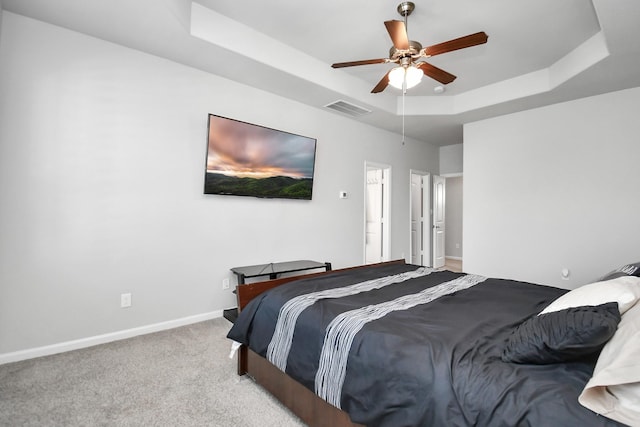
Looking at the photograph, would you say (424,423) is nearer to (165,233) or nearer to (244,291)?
(244,291)

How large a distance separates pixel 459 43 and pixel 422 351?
80.2 inches

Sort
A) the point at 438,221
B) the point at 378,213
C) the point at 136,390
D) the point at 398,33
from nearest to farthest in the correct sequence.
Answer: the point at 136,390 < the point at 398,33 < the point at 378,213 < the point at 438,221

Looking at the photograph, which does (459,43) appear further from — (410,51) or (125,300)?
(125,300)

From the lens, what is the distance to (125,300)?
286 cm

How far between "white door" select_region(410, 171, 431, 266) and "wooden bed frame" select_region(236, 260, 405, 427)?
465cm

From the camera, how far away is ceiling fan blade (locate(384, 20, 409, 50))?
2.05m

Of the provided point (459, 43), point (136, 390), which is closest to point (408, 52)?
point (459, 43)

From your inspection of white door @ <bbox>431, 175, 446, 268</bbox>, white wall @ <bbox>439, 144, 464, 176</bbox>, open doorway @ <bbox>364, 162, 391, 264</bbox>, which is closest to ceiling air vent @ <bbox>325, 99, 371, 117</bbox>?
open doorway @ <bbox>364, 162, 391, 264</bbox>

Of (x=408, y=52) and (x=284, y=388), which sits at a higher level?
(x=408, y=52)

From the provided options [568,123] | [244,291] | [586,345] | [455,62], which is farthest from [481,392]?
[568,123]

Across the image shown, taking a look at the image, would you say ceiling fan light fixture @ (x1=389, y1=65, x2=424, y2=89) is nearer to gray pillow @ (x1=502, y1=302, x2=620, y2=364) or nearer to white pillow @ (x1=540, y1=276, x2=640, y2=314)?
white pillow @ (x1=540, y1=276, x2=640, y2=314)

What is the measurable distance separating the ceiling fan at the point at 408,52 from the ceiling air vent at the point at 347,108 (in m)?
1.29

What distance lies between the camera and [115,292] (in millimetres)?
2814

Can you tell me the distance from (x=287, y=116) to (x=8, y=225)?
2.91 metres
